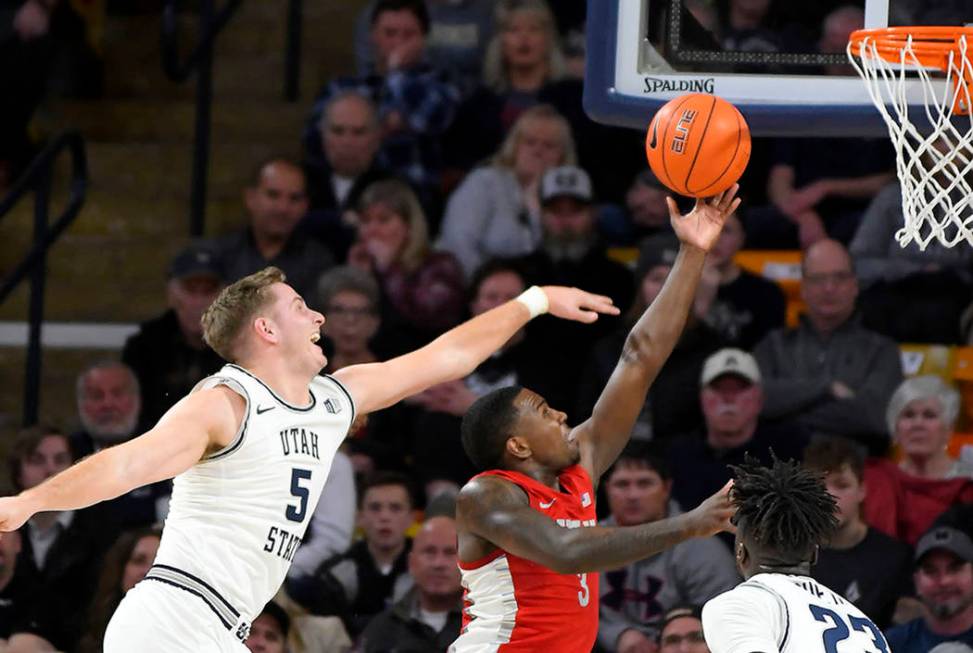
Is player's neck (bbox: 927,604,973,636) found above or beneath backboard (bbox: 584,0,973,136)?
beneath

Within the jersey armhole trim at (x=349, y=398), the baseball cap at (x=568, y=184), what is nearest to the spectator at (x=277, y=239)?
the baseball cap at (x=568, y=184)

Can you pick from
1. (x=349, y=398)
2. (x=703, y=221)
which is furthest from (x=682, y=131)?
(x=349, y=398)

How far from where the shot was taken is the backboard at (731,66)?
246 inches

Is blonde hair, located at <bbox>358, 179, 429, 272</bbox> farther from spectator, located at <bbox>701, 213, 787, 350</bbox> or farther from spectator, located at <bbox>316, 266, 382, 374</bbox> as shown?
spectator, located at <bbox>701, 213, 787, 350</bbox>

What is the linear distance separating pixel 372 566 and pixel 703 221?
3.03 m

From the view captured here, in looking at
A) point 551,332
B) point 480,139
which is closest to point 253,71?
point 480,139

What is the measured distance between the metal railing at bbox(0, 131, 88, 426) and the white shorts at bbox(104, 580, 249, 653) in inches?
167

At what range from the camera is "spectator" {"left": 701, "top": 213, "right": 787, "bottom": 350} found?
8.87 metres

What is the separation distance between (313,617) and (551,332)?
77.3 inches

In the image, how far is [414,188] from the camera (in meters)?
9.73

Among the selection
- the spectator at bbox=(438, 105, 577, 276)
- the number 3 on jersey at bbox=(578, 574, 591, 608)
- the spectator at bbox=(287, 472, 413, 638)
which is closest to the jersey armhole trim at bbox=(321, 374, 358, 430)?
the number 3 on jersey at bbox=(578, 574, 591, 608)

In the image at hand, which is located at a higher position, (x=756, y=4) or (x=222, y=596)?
(x=756, y=4)

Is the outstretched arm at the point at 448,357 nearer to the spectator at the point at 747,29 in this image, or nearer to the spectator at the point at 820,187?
the spectator at the point at 747,29

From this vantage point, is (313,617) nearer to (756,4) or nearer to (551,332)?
(551,332)
